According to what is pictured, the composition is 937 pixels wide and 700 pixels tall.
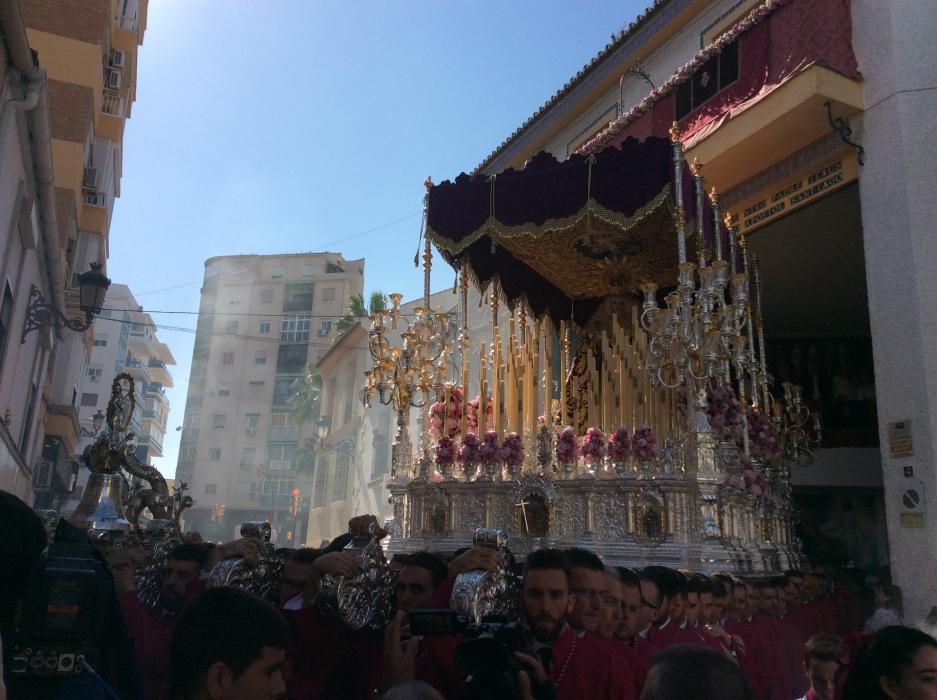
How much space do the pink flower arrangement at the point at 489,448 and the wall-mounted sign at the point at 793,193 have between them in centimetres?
426

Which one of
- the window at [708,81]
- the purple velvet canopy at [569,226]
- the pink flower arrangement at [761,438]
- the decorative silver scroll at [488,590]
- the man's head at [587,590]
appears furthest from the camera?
the window at [708,81]

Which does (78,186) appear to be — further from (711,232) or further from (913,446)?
(913,446)

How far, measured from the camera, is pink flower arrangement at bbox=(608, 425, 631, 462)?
8.40 metres

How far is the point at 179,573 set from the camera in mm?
3752

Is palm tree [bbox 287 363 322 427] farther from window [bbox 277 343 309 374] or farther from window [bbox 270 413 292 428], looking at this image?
window [bbox 277 343 309 374]

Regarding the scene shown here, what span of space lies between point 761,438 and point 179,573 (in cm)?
809

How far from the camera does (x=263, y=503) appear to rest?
40094 millimetres

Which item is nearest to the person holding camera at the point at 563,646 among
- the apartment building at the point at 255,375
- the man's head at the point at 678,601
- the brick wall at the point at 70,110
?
the man's head at the point at 678,601

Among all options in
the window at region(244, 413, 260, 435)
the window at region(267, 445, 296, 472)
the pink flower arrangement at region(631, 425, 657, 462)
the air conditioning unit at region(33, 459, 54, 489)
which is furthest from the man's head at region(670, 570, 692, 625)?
the window at region(244, 413, 260, 435)

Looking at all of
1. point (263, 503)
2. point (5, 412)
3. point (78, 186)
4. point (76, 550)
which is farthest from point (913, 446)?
point (263, 503)

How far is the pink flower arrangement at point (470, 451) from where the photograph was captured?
938 centimetres

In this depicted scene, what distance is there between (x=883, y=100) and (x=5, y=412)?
10996 mm

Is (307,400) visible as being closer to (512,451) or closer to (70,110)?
(70,110)

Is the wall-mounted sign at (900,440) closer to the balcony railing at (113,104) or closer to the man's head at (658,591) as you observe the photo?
the man's head at (658,591)
